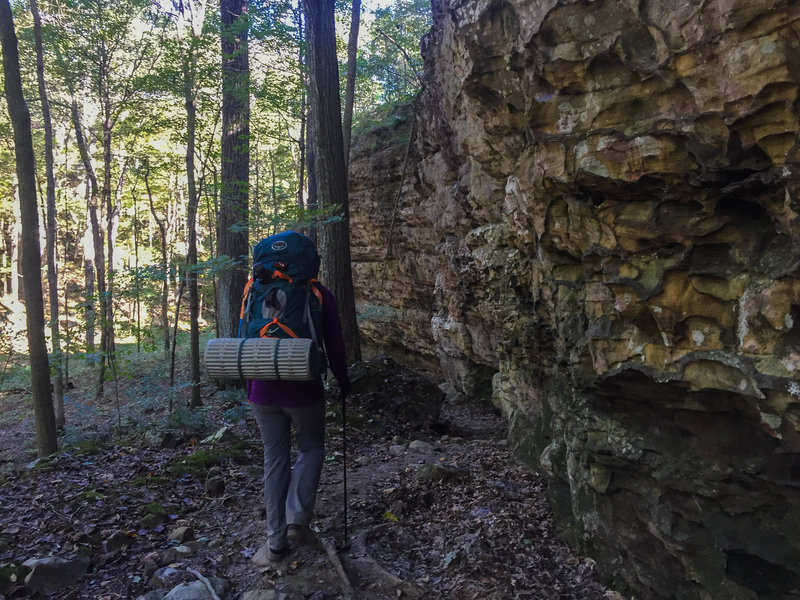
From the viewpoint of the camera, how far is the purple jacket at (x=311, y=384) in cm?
386

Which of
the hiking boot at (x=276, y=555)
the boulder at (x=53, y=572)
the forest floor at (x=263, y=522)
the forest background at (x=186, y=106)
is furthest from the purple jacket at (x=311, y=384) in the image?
the forest background at (x=186, y=106)

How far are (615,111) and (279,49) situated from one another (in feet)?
33.6

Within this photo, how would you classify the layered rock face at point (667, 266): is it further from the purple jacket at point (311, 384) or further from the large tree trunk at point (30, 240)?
the large tree trunk at point (30, 240)

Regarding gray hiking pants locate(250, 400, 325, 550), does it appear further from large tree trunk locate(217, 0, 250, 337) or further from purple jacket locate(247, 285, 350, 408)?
large tree trunk locate(217, 0, 250, 337)

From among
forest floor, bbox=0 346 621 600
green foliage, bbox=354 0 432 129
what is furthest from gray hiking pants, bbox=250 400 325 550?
green foliage, bbox=354 0 432 129

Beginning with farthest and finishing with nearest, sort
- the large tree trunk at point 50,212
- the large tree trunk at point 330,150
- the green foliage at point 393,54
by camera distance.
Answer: the green foliage at point 393,54, the large tree trunk at point 50,212, the large tree trunk at point 330,150

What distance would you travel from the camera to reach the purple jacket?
386cm

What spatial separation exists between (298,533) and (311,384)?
119cm

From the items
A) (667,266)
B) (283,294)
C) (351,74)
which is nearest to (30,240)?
(283,294)

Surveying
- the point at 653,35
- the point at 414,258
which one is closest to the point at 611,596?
the point at 653,35

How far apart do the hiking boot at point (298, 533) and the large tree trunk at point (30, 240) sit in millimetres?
4469

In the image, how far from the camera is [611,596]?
3785 mm

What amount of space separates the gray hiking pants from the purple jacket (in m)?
0.07

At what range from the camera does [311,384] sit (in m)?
3.93
